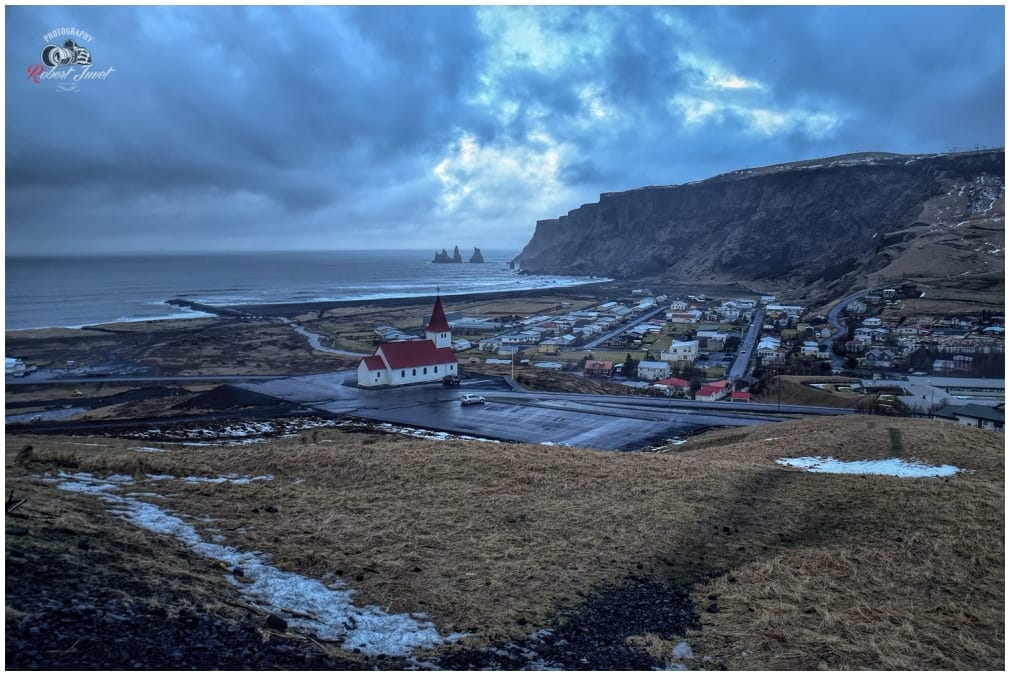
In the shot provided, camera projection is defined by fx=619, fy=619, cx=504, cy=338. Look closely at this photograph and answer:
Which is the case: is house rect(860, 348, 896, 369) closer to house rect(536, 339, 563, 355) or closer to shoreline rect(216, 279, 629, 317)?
house rect(536, 339, 563, 355)

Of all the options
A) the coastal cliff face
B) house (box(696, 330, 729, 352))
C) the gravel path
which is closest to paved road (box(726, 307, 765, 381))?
house (box(696, 330, 729, 352))

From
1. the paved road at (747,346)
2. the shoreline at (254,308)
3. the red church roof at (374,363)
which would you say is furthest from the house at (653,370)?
the shoreline at (254,308)

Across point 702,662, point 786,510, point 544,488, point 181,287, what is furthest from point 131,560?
point 181,287

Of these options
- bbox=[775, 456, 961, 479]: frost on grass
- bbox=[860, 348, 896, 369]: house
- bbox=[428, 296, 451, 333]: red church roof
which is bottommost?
bbox=[860, 348, 896, 369]: house

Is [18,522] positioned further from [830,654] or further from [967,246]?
[967,246]

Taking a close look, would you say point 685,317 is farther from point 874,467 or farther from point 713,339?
point 874,467

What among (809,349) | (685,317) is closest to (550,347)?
(809,349)
